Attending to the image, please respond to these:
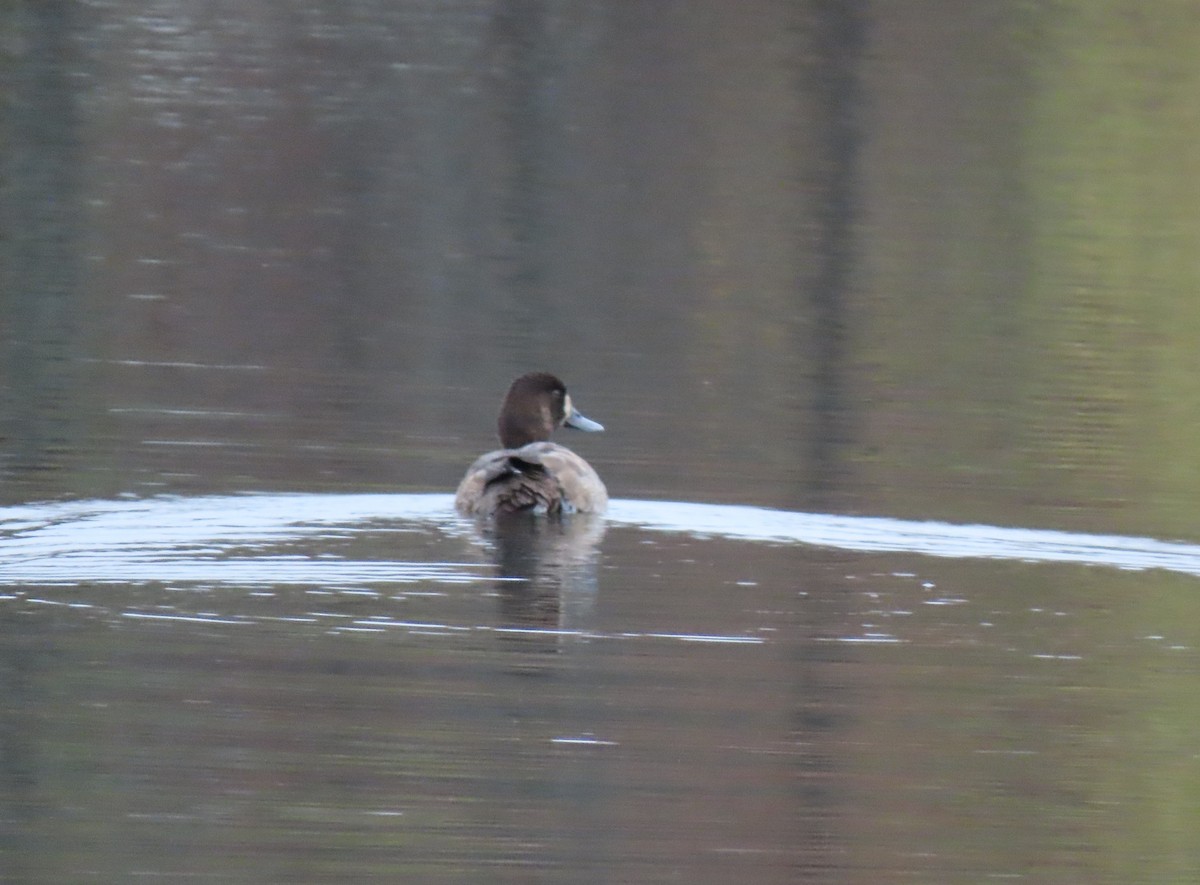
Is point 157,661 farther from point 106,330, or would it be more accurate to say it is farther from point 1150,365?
point 1150,365

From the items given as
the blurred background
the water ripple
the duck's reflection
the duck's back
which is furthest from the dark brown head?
the duck's reflection

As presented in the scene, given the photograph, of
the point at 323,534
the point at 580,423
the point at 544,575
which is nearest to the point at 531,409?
the point at 580,423

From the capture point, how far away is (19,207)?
64.2ft

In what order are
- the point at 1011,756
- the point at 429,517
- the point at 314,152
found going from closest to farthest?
the point at 1011,756
the point at 429,517
the point at 314,152

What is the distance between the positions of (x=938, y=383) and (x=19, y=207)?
8595mm

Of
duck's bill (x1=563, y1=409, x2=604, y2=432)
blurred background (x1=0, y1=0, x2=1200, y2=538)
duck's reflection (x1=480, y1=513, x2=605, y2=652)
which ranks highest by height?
blurred background (x1=0, y1=0, x2=1200, y2=538)

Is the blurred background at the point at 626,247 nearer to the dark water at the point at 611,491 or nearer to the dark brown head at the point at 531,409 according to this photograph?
the dark water at the point at 611,491

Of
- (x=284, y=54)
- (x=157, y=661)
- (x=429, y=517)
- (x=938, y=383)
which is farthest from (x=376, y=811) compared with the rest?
(x=284, y=54)

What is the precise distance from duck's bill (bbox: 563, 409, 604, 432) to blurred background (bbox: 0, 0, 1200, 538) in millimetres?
239

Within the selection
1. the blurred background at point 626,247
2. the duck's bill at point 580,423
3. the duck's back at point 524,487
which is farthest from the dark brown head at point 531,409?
the duck's back at point 524,487

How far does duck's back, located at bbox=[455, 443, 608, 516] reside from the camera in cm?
1012

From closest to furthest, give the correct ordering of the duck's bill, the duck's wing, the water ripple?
the water ripple
the duck's wing
the duck's bill

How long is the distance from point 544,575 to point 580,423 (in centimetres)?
278

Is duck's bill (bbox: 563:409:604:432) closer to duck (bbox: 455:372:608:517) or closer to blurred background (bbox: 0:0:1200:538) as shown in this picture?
blurred background (bbox: 0:0:1200:538)
